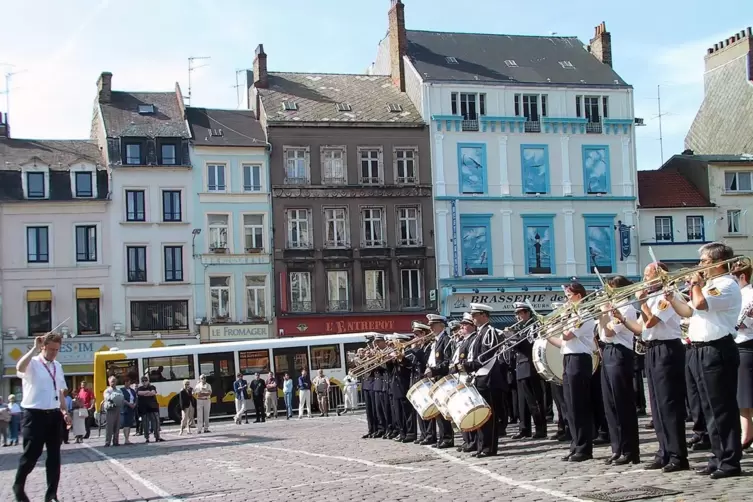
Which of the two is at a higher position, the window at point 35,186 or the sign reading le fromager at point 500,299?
the window at point 35,186

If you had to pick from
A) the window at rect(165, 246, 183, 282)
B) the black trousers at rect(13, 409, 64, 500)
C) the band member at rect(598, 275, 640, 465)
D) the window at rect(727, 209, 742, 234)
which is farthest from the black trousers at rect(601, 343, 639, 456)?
the window at rect(727, 209, 742, 234)

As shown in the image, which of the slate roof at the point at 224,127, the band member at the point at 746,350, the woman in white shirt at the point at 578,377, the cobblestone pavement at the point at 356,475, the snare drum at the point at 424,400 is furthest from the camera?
the slate roof at the point at 224,127

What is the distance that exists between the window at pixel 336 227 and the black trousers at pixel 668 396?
131ft

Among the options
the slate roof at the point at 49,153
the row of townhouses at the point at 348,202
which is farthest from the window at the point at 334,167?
the slate roof at the point at 49,153

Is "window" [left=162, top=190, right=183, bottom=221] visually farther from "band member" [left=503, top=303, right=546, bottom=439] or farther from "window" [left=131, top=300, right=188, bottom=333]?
"band member" [left=503, top=303, right=546, bottom=439]

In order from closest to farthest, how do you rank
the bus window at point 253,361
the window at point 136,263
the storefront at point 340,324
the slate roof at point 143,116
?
1. the bus window at point 253,361
2. the window at point 136,263
3. the slate roof at point 143,116
4. the storefront at point 340,324

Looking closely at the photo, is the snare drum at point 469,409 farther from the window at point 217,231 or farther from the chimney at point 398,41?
the chimney at point 398,41

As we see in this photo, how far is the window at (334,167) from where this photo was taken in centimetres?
5094

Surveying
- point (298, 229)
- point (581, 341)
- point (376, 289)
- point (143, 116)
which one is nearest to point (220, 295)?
point (298, 229)

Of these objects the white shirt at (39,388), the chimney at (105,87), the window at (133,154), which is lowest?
the white shirt at (39,388)

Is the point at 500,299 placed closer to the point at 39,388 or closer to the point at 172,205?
the point at 172,205

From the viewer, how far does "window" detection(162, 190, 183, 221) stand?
49.5 metres

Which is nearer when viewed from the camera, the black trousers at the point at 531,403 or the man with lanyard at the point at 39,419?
the man with lanyard at the point at 39,419

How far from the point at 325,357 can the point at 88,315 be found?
43.6 ft
